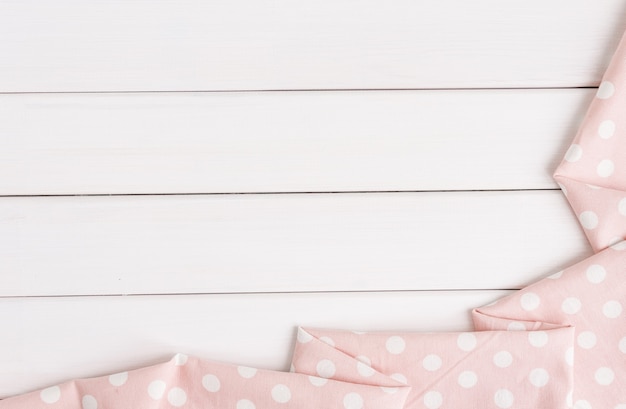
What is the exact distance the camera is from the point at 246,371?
2.57ft

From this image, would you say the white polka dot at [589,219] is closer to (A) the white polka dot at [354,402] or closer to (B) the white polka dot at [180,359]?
(A) the white polka dot at [354,402]

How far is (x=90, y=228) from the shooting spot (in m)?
0.79

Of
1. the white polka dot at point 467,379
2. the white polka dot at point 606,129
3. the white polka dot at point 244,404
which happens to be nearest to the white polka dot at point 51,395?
the white polka dot at point 244,404

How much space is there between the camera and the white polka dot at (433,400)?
78cm

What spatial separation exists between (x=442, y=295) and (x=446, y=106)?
0.78 feet

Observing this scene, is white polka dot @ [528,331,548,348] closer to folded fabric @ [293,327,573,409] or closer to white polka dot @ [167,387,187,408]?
folded fabric @ [293,327,573,409]

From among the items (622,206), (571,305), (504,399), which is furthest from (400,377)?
(622,206)

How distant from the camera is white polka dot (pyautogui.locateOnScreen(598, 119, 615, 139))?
2.52ft

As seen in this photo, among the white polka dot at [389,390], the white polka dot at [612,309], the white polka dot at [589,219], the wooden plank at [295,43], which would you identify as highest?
the wooden plank at [295,43]

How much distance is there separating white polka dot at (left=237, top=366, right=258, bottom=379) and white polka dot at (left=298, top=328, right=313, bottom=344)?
0.07 meters

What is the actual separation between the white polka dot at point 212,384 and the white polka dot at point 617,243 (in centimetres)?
51

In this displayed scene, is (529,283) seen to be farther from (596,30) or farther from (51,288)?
(51,288)

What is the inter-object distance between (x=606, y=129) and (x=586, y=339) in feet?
0.85

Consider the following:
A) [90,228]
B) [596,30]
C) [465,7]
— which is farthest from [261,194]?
[596,30]
